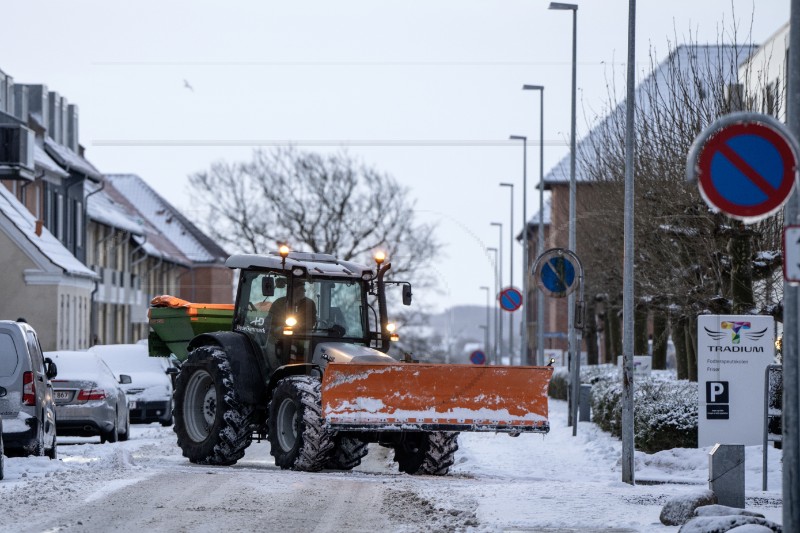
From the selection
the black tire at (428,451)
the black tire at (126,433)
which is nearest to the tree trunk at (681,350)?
the black tire at (126,433)

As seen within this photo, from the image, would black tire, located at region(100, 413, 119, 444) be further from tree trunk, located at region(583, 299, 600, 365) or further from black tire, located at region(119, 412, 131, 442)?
tree trunk, located at region(583, 299, 600, 365)

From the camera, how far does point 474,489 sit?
49.0ft

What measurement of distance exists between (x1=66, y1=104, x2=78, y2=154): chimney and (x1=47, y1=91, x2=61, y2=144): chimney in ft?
7.18

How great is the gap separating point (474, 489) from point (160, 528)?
163 inches

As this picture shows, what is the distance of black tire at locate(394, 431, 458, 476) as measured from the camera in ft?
59.7

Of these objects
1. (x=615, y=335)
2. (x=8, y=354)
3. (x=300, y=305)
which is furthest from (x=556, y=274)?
(x=615, y=335)

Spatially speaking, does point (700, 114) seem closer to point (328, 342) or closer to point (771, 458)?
point (771, 458)

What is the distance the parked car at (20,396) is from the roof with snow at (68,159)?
37.9 metres

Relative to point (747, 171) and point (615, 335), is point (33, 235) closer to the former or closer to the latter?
point (615, 335)

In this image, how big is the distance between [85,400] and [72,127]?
131 ft

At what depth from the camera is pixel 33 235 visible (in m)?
48.3

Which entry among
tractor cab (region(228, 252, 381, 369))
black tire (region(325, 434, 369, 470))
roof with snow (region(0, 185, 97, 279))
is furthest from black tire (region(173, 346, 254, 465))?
roof with snow (region(0, 185, 97, 279))

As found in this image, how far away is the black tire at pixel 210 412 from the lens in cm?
1894

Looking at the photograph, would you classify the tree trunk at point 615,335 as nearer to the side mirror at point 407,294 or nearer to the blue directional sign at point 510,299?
the blue directional sign at point 510,299
